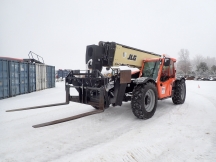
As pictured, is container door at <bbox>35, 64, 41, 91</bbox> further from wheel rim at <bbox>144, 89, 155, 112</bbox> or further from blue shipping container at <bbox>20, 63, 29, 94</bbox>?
wheel rim at <bbox>144, 89, 155, 112</bbox>

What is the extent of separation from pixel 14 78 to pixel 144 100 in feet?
30.3

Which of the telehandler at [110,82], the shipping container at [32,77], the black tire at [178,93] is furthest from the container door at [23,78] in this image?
the black tire at [178,93]

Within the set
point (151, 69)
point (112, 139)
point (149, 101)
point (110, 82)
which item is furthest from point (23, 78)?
point (112, 139)

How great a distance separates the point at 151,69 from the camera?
6391mm

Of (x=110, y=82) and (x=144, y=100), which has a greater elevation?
(x=110, y=82)

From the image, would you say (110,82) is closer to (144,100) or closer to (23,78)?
(144,100)

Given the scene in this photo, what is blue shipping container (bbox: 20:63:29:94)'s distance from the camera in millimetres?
11344

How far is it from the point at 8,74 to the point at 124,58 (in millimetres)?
8197

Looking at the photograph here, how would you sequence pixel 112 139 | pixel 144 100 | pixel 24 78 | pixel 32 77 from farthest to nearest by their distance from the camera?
1. pixel 32 77
2. pixel 24 78
3. pixel 144 100
4. pixel 112 139

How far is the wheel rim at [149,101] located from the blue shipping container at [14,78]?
28.7 ft

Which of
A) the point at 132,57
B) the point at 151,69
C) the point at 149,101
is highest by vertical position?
the point at 132,57

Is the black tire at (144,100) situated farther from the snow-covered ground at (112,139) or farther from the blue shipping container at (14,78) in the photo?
the blue shipping container at (14,78)

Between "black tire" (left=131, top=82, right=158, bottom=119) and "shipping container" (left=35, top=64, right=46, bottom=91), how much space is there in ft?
35.5

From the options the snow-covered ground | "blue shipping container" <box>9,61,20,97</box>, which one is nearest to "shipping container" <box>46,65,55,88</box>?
"blue shipping container" <box>9,61,20,97</box>
